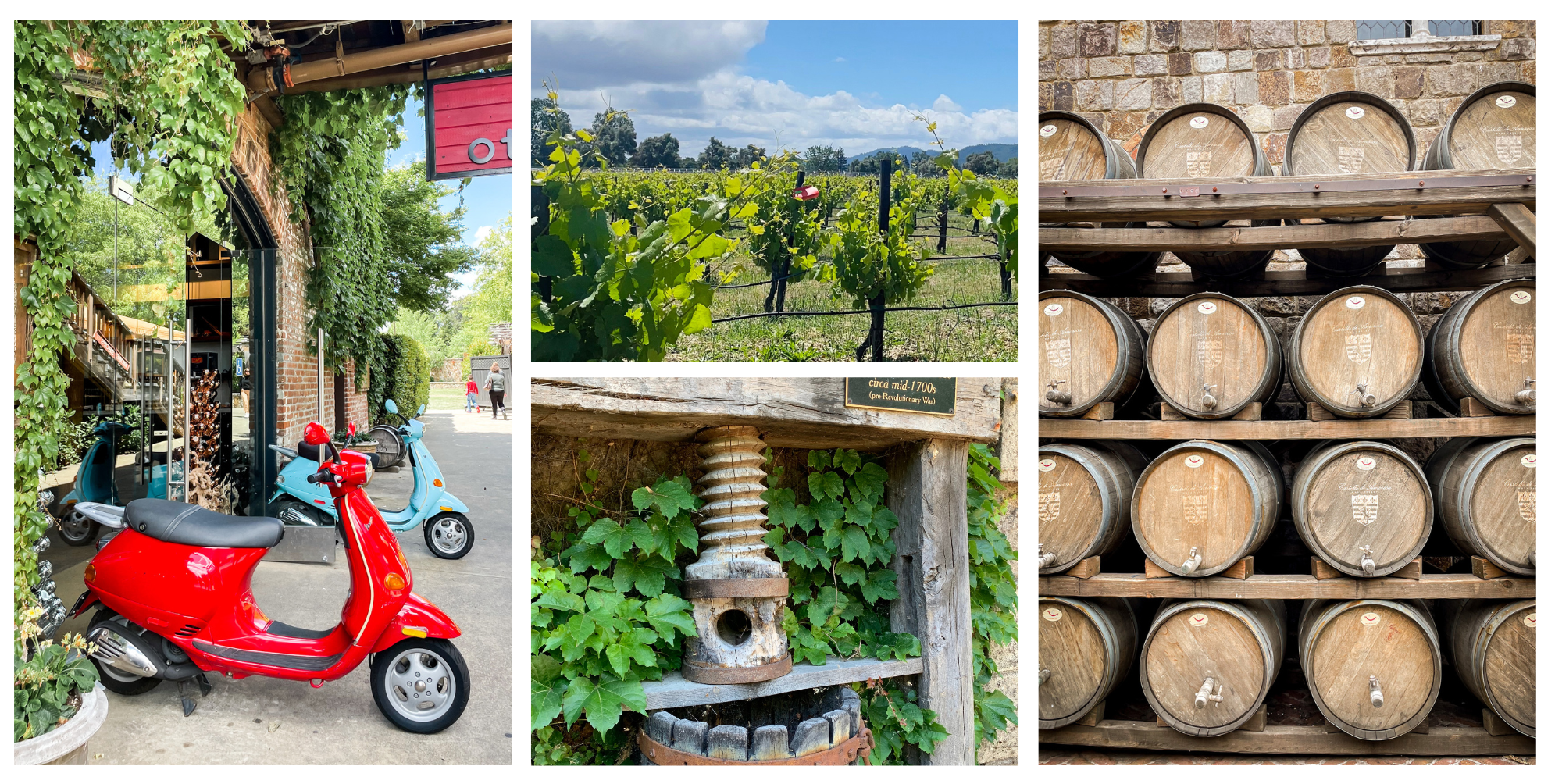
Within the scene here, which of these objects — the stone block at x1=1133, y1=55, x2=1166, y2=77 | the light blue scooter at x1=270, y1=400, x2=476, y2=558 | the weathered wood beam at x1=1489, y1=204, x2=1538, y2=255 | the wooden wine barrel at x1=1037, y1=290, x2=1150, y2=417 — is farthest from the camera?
the light blue scooter at x1=270, y1=400, x2=476, y2=558

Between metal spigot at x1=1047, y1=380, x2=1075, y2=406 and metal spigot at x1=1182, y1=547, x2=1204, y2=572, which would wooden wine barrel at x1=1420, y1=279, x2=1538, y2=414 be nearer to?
metal spigot at x1=1182, y1=547, x2=1204, y2=572

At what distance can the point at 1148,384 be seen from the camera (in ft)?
9.12

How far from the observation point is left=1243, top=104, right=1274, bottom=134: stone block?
3.43 metres

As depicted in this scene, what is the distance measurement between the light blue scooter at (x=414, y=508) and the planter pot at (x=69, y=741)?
1.75 m

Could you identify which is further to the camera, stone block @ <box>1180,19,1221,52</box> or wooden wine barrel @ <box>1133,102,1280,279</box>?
stone block @ <box>1180,19,1221,52</box>

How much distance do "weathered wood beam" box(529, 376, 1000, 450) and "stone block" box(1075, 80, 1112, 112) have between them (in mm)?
1726

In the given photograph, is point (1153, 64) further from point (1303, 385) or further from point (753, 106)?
point (753, 106)

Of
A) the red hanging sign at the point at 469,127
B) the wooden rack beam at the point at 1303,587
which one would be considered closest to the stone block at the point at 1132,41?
the wooden rack beam at the point at 1303,587

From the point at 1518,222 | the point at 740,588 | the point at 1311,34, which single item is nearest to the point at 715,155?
the point at 740,588

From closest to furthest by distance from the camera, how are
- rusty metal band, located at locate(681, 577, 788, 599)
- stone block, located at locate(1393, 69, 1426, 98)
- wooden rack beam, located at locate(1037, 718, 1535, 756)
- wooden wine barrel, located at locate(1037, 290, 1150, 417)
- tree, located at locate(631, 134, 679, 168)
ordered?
tree, located at locate(631, 134, 679, 168), rusty metal band, located at locate(681, 577, 788, 599), wooden wine barrel, located at locate(1037, 290, 1150, 417), wooden rack beam, located at locate(1037, 718, 1535, 756), stone block, located at locate(1393, 69, 1426, 98)

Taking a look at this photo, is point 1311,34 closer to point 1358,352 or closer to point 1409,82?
point 1409,82

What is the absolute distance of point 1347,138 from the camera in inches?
101

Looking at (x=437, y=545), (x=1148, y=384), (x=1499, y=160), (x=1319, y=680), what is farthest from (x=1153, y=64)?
(x=437, y=545)

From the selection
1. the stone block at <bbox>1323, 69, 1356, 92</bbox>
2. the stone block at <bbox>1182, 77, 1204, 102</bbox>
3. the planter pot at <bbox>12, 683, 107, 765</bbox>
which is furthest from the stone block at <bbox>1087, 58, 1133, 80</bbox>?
the planter pot at <bbox>12, 683, 107, 765</bbox>
